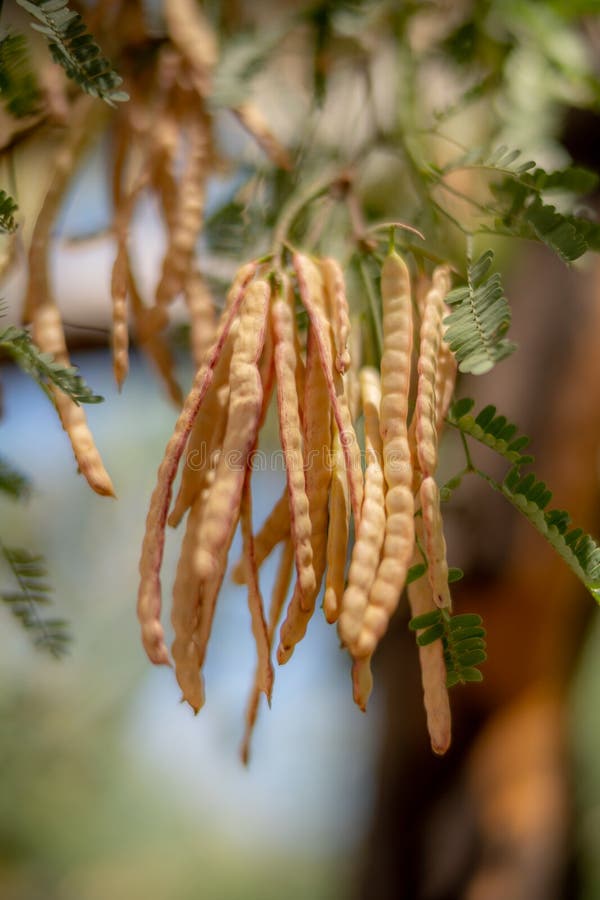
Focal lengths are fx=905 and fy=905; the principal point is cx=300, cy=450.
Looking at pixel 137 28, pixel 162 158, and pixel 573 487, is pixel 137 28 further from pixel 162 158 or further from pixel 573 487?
pixel 573 487

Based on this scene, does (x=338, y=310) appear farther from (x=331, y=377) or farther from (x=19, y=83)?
(x=19, y=83)

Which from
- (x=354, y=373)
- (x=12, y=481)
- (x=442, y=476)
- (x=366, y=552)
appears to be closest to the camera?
(x=366, y=552)

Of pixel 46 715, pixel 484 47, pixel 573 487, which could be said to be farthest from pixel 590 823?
pixel 484 47

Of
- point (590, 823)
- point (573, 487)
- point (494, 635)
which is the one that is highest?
point (573, 487)

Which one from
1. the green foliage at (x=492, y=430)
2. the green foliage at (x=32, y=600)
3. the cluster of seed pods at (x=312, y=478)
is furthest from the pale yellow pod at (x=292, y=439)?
the green foliage at (x=32, y=600)

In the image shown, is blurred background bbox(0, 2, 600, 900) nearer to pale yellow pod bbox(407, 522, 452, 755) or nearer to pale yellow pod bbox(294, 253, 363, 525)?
pale yellow pod bbox(294, 253, 363, 525)

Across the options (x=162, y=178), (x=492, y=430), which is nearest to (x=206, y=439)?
(x=492, y=430)
